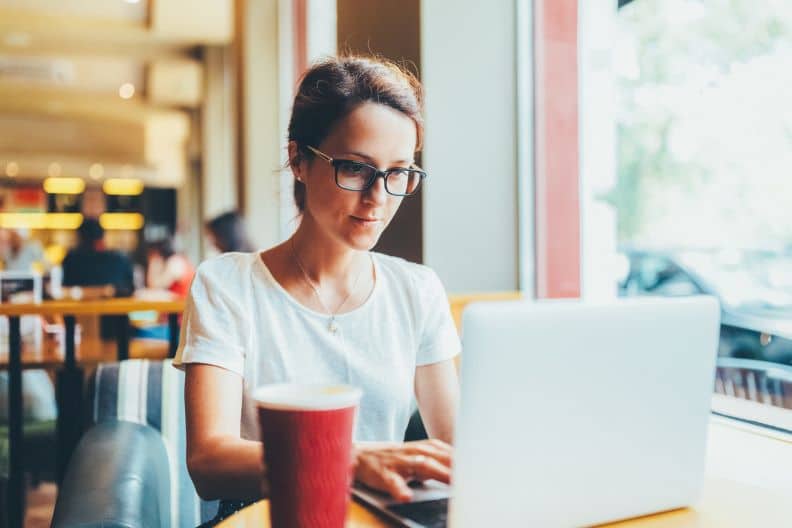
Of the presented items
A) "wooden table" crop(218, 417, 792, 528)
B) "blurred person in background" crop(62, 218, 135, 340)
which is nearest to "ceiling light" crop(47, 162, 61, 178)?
"blurred person in background" crop(62, 218, 135, 340)

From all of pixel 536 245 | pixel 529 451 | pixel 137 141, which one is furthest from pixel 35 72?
pixel 529 451

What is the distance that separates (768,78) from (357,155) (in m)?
1.07

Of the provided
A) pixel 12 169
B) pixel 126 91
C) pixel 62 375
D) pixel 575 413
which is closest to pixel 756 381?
pixel 575 413

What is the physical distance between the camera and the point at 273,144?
5582 millimetres

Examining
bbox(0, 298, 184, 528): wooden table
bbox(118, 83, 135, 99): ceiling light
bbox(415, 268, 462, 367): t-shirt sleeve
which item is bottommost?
bbox(0, 298, 184, 528): wooden table

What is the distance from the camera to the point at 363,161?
1.28 meters

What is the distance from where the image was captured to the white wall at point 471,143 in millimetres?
2482

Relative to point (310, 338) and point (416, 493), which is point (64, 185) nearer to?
point (310, 338)

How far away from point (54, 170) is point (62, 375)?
45.6ft

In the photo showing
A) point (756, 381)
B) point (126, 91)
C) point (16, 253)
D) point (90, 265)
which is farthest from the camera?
point (126, 91)

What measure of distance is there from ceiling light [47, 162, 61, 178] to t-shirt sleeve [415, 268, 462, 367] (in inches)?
571

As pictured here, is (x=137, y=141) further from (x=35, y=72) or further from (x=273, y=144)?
(x=273, y=144)

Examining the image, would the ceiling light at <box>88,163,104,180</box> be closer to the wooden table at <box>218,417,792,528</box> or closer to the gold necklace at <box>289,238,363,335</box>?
the gold necklace at <box>289,238,363,335</box>

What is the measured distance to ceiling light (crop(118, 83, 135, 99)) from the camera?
30.6 feet
